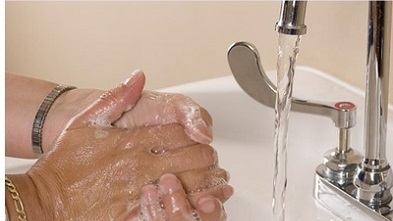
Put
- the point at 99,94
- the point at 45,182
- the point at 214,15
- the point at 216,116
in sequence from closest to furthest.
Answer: the point at 45,182, the point at 99,94, the point at 216,116, the point at 214,15

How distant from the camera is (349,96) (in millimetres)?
891

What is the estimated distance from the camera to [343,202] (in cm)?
76

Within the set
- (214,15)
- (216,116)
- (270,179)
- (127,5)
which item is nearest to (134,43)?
(127,5)

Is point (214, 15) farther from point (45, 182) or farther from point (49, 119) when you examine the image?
point (45, 182)

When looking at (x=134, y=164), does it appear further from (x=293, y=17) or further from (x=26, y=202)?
(x=293, y=17)

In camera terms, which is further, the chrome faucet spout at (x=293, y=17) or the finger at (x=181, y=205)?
the finger at (x=181, y=205)

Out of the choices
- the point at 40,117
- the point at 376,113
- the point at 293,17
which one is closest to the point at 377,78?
the point at 376,113

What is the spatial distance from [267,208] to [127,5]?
44 cm

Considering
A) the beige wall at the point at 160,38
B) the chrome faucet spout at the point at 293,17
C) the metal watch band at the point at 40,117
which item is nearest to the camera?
the chrome faucet spout at the point at 293,17

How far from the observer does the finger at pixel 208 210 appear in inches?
27.6

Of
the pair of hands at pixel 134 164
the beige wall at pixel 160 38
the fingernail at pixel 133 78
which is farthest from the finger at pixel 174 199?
the beige wall at pixel 160 38

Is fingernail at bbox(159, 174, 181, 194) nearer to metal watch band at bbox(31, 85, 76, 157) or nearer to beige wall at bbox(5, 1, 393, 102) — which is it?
metal watch band at bbox(31, 85, 76, 157)

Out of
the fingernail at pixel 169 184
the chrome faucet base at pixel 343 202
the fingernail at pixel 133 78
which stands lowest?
the chrome faucet base at pixel 343 202

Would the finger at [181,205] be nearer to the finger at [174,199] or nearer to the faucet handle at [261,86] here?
the finger at [174,199]
